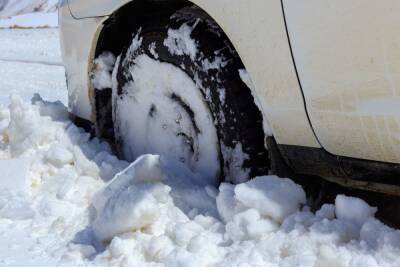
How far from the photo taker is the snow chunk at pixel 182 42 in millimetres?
2236

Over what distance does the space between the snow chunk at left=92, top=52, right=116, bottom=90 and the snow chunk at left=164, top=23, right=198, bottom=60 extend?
69 cm

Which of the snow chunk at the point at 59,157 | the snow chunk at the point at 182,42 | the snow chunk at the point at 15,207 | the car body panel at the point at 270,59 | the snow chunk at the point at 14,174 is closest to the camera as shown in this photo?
the car body panel at the point at 270,59

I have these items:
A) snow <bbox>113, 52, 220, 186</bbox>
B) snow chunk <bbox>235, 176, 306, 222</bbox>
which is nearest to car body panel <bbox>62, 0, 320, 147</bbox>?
snow chunk <bbox>235, 176, 306, 222</bbox>

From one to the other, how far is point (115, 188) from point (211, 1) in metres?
0.81

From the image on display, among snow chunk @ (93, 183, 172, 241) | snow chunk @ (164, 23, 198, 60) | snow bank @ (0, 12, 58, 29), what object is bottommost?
snow bank @ (0, 12, 58, 29)

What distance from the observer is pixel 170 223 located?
80.4 inches

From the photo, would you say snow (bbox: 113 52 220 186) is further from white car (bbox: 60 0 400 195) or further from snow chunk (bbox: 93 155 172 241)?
snow chunk (bbox: 93 155 172 241)

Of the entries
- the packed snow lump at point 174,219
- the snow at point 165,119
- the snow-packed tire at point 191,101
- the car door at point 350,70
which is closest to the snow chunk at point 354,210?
the packed snow lump at point 174,219

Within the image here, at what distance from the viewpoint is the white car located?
153 centimetres

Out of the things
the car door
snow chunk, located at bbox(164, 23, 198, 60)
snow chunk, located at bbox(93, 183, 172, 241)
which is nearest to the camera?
the car door

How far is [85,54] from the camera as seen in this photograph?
3072 mm

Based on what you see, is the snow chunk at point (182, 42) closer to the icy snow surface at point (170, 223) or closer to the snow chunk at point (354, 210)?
the icy snow surface at point (170, 223)

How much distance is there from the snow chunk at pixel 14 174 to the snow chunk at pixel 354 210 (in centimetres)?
157

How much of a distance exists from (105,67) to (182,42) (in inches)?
32.8
